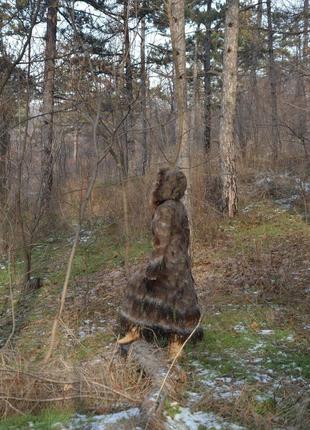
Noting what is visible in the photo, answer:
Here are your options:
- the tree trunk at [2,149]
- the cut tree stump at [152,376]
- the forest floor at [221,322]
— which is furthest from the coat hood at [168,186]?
the tree trunk at [2,149]

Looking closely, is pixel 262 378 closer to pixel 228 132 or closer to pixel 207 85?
pixel 228 132

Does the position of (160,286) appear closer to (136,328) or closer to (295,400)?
(136,328)

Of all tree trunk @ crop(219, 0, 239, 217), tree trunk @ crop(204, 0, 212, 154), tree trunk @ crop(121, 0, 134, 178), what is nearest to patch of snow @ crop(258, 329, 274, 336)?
tree trunk @ crop(121, 0, 134, 178)

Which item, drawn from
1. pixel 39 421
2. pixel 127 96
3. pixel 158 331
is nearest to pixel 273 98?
pixel 127 96

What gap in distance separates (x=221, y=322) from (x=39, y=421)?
2.86 m

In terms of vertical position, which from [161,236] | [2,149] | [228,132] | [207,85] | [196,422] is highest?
[207,85]

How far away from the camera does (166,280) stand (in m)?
Result: 5.10

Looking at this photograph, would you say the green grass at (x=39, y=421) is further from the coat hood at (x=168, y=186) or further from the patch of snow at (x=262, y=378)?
the coat hood at (x=168, y=186)

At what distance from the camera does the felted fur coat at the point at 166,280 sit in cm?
500

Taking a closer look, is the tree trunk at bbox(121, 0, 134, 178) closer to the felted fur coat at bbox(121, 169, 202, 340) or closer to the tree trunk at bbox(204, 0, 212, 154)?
the felted fur coat at bbox(121, 169, 202, 340)

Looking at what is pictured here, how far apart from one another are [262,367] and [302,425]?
119 cm

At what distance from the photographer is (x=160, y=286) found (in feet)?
16.7

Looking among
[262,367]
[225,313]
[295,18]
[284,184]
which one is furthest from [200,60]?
[262,367]

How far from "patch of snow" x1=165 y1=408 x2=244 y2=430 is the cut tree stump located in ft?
0.43
